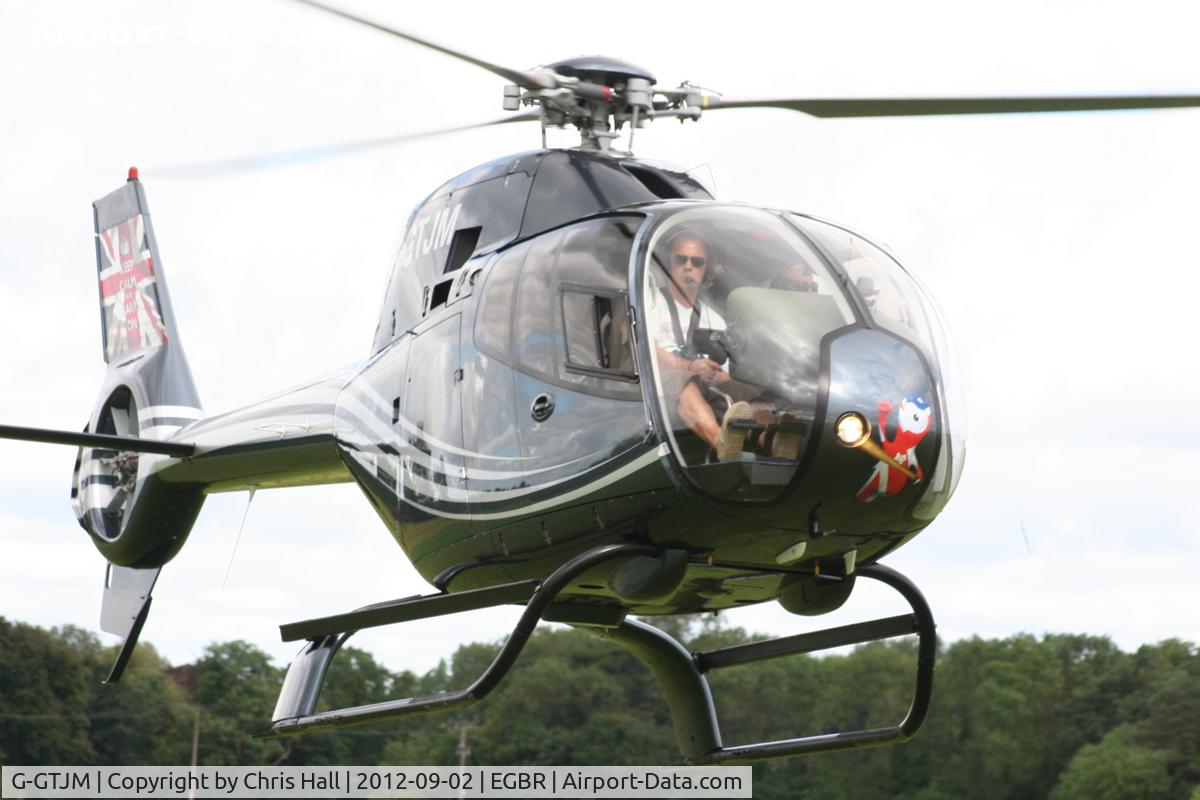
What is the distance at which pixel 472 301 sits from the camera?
8336mm

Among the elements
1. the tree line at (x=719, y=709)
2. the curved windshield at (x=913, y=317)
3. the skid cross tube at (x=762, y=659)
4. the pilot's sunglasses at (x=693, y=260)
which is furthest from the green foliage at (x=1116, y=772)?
the pilot's sunglasses at (x=693, y=260)

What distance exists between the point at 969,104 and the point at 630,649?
4.10m

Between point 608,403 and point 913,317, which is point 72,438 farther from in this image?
point 913,317

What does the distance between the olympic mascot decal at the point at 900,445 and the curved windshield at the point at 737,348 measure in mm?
339

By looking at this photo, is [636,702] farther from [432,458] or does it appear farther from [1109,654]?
[432,458]

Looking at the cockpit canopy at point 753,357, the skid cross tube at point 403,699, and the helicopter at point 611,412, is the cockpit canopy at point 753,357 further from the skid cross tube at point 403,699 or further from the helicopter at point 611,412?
the skid cross tube at point 403,699

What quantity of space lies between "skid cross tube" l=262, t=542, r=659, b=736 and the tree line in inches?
722

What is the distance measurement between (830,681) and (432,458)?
24.0 metres

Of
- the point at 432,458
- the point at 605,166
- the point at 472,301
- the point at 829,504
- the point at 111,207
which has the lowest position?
the point at 829,504

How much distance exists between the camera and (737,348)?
701 centimetres

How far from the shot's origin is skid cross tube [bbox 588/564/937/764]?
8.41m

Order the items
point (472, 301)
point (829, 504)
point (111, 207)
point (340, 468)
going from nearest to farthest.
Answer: point (829, 504) < point (472, 301) < point (340, 468) < point (111, 207)

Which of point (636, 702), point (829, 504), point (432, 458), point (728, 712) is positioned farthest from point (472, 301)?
point (636, 702)

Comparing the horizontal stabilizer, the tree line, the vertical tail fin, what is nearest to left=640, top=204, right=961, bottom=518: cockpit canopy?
the horizontal stabilizer
